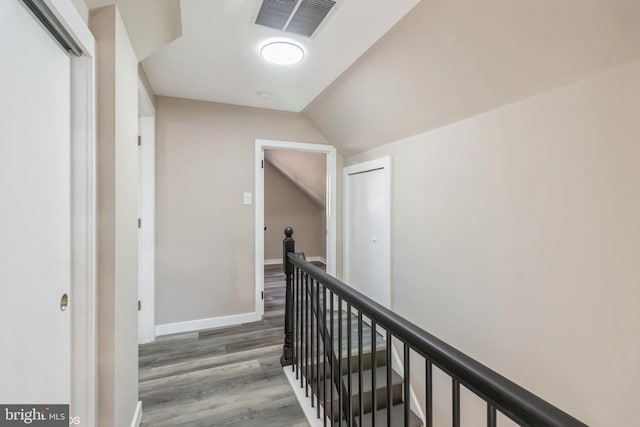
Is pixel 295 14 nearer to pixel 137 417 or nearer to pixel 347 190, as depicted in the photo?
pixel 347 190

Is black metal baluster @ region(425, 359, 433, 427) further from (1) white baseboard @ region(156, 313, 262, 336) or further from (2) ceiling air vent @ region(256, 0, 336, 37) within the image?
(1) white baseboard @ region(156, 313, 262, 336)

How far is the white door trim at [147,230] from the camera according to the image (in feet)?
8.29

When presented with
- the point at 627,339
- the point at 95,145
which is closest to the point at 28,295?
the point at 95,145

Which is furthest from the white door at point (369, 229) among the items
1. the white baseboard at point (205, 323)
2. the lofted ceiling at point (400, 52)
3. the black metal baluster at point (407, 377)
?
the black metal baluster at point (407, 377)

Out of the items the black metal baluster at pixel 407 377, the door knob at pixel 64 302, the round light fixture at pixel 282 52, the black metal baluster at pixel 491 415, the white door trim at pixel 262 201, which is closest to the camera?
the black metal baluster at pixel 491 415

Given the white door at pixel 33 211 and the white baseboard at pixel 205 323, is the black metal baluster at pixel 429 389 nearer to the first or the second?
the white door at pixel 33 211

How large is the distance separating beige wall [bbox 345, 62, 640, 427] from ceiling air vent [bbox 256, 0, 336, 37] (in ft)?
3.77

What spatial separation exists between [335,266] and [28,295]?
2757 millimetres

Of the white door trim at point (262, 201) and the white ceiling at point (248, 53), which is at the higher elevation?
the white ceiling at point (248, 53)

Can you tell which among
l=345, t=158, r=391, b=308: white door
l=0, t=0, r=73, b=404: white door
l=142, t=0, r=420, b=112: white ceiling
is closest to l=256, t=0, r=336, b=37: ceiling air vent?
l=142, t=0, r=420, b=112: white ceiling

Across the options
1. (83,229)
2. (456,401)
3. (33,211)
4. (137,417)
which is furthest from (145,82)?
(456,401)

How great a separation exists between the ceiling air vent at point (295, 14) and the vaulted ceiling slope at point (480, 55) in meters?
0.45

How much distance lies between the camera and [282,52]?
1.88 metres

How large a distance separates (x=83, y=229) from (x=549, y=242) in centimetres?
213
